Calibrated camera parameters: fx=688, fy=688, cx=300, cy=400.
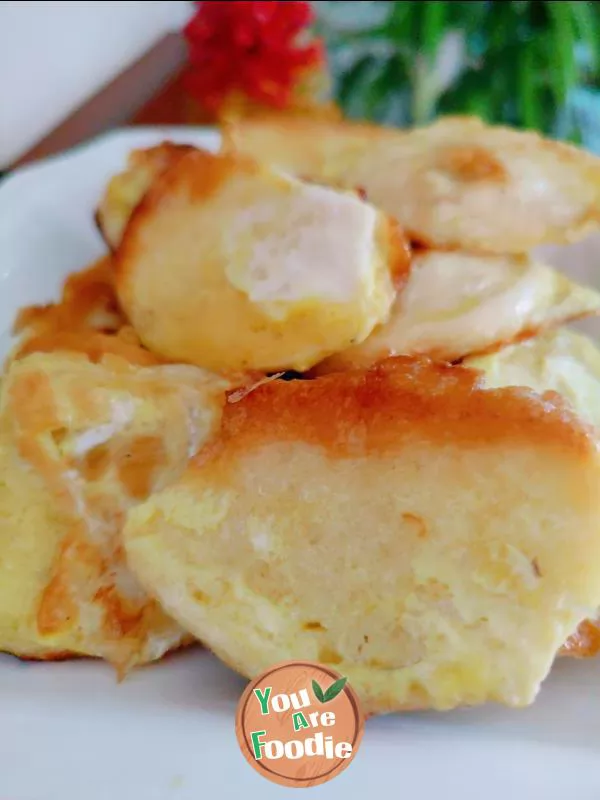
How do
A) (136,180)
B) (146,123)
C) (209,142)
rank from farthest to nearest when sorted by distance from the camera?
(146,123) → (209,142) → (136,180)

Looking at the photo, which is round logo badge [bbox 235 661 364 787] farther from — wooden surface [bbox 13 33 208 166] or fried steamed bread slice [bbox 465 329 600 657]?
wooden surface [bbox 13 33 208 166]

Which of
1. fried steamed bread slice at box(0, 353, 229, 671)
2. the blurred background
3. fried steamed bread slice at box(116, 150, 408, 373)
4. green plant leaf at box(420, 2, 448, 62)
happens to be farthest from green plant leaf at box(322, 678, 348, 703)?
green plant leaf at box(420, 2, 448, 62)

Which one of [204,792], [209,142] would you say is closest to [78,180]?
[209,142]

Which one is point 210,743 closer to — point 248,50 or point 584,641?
point 584,641

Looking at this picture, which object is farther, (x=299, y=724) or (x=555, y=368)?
(x=555, y=368)

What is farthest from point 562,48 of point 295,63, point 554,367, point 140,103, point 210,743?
point 210,743

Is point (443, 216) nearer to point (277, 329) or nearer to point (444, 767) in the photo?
point (277, 329)
